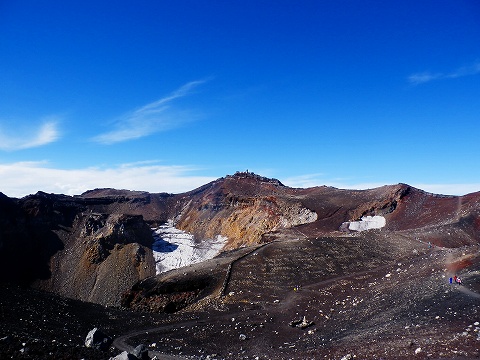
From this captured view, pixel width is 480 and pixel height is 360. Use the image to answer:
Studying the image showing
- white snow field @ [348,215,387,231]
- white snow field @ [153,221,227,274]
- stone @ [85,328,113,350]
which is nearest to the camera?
stone @ [85,328,113,350]

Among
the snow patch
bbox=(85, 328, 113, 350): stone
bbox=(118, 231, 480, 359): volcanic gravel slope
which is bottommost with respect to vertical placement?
bbox=(118, 231, 480, 359): volcanic gravel slope

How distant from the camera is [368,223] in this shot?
61156mm

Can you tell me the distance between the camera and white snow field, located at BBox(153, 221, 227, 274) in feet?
208

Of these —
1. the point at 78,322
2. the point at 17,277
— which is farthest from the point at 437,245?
the point at 17,277

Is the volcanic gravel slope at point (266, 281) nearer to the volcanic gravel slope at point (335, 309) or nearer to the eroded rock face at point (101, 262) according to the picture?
the volcanic gravel slope at point (335, 309)

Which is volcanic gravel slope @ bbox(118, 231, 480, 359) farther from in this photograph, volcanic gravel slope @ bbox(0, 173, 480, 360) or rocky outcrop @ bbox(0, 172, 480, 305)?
rocky outcrop @ bbox(0, 172, 480, 305)

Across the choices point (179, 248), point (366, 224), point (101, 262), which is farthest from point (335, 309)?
point (179, 248)

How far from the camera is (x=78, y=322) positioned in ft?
83.4

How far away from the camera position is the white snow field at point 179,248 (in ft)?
208

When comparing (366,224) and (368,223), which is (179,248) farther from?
(368,223)

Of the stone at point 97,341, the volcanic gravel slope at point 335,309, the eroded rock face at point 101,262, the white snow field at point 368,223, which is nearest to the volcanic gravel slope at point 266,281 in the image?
the volcanic gravel slope at point 335,309

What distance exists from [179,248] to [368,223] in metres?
34.0

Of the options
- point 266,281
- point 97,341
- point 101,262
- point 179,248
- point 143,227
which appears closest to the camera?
point 97,341

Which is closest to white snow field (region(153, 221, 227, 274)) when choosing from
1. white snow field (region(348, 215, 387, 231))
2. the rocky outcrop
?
the rocky outcrop
